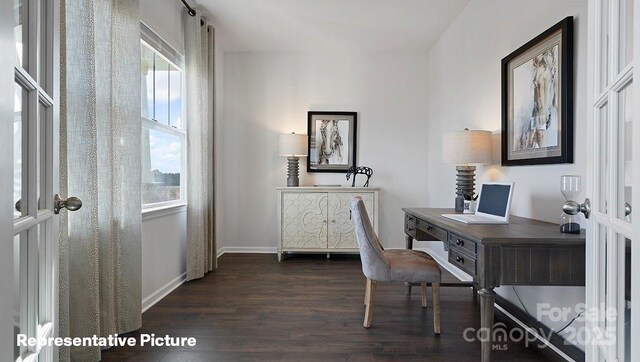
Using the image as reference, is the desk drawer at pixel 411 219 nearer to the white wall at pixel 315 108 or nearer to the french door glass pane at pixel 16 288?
the white wall at pixel 315 108

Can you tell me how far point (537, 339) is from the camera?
211 centimetres

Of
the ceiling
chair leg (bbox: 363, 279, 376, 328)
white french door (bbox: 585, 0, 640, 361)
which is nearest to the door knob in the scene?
white french door (bbox: 585, 0, 640, 361)

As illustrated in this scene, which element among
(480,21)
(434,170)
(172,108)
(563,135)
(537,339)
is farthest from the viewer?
(434,170)

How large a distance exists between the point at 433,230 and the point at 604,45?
1593 millimetres

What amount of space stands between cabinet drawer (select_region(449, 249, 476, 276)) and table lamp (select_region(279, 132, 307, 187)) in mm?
2504

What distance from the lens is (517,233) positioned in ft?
5.50

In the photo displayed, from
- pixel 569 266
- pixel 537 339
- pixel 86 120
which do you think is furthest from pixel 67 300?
pixel 537 339

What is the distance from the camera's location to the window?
2.79 meters

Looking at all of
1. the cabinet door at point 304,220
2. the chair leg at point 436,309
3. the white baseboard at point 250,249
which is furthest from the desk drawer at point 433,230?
the white baseboard at point 250,249

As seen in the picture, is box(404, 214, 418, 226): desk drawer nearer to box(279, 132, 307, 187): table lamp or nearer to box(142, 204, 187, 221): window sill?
box(279, 132, 307, 187): table lamp

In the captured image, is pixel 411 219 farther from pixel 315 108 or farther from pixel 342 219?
pixel 315 108

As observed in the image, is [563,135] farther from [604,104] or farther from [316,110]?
[316,110]

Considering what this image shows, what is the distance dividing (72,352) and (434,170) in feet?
12.6

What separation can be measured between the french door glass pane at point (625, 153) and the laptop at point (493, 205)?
4.14 ft
